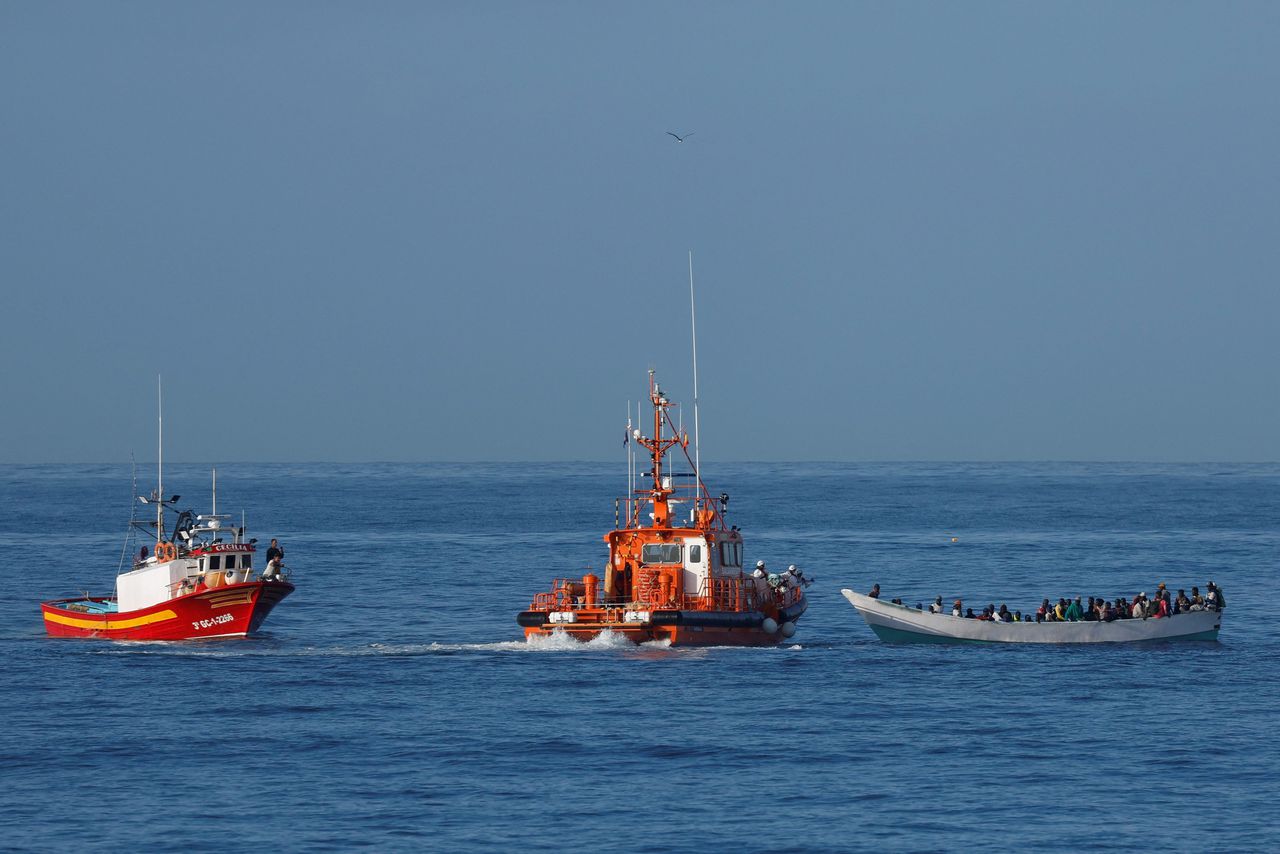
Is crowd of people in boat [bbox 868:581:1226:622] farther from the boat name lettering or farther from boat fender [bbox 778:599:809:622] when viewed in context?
the boat name lettering

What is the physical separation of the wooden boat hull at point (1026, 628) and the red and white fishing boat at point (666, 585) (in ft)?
17.2

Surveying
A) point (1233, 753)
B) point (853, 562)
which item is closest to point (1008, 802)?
point (1233, 753)

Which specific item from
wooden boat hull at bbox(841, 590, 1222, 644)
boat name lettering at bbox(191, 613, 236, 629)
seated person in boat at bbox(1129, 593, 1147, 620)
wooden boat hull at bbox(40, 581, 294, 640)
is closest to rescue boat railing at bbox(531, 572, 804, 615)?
wooden boat hull at bbox(841, 590, 1222, 644)

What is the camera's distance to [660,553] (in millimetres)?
62188

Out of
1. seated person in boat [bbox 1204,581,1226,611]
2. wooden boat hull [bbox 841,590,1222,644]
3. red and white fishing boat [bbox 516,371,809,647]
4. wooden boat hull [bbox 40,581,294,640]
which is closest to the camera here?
red and white fishing boat [bbox 516,371,809,647]

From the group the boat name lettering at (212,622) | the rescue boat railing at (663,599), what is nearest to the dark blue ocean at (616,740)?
the boat name lettering at (212,622)

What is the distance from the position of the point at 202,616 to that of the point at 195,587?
124cm

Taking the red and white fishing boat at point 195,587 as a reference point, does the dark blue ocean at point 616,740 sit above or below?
below

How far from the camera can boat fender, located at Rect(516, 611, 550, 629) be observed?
206ft

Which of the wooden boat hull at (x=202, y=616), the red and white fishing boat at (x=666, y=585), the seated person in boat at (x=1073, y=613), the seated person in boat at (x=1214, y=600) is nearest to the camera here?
the red and white fishing boat at (x=666, y=585)

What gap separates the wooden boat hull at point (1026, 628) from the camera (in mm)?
65875

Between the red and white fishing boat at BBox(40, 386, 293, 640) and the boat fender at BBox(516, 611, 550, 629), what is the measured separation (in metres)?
9.69

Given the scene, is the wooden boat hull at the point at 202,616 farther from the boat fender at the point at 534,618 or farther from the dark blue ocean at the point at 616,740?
the boat fender at the point at 534,618

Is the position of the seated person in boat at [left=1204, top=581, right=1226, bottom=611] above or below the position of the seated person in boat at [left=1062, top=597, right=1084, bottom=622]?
above
